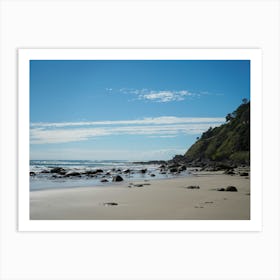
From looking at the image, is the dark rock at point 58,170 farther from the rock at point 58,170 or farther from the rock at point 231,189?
the rock at point 231,189

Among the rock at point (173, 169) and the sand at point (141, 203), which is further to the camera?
the rock at point (173, 169)

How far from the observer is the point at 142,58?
4.65m

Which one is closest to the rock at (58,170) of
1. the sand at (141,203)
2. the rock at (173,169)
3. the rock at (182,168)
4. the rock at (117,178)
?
the sand at (141,203)

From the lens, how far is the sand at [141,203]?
4582 millimetres

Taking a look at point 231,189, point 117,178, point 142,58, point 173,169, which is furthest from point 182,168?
point 142,58

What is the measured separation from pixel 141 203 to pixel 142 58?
1727mm

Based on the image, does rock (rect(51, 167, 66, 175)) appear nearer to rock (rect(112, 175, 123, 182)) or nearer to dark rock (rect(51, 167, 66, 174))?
dark rock (rect(51, 167, 66, 174))

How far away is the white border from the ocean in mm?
154

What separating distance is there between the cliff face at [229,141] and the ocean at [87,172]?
1.18 ft

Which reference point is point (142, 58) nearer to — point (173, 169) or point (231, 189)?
point (173, 169)

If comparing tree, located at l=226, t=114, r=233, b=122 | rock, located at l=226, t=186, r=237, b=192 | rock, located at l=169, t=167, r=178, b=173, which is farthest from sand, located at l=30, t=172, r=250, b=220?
tree, located at l=226, t=114, r=233, b=122
